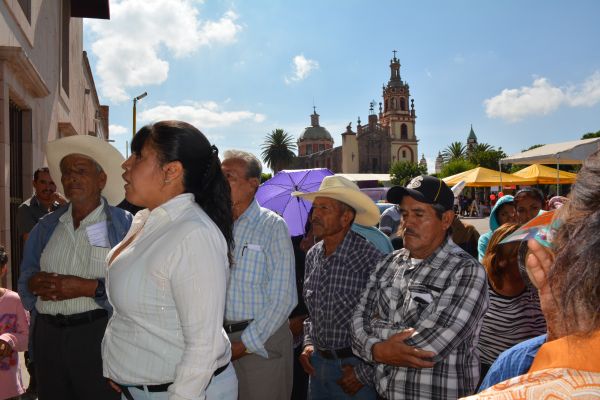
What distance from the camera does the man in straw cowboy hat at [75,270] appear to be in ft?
9.98

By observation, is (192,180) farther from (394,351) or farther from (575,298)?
(575,298)

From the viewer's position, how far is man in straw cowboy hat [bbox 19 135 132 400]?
9.98ft

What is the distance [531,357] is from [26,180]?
867 centimetres

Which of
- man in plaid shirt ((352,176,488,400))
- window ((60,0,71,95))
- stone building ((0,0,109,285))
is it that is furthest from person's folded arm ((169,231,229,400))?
window ((60,0,71,95))

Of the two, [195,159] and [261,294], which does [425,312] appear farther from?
[195,159]

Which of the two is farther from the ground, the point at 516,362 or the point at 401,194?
the point at 401,194

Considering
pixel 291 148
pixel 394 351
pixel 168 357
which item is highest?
pixel 291 148

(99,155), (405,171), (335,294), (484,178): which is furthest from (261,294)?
(405,171)

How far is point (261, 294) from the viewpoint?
3121 millimetres

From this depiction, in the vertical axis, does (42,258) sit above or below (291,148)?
below

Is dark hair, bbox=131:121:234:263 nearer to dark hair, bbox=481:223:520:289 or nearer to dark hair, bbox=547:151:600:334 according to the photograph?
dark hair, bbox=547:151:600:334

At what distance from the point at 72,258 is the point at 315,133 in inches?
4563

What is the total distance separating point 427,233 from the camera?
2779 millimetres

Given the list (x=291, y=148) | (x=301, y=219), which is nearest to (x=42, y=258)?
(x=301, y=219)
